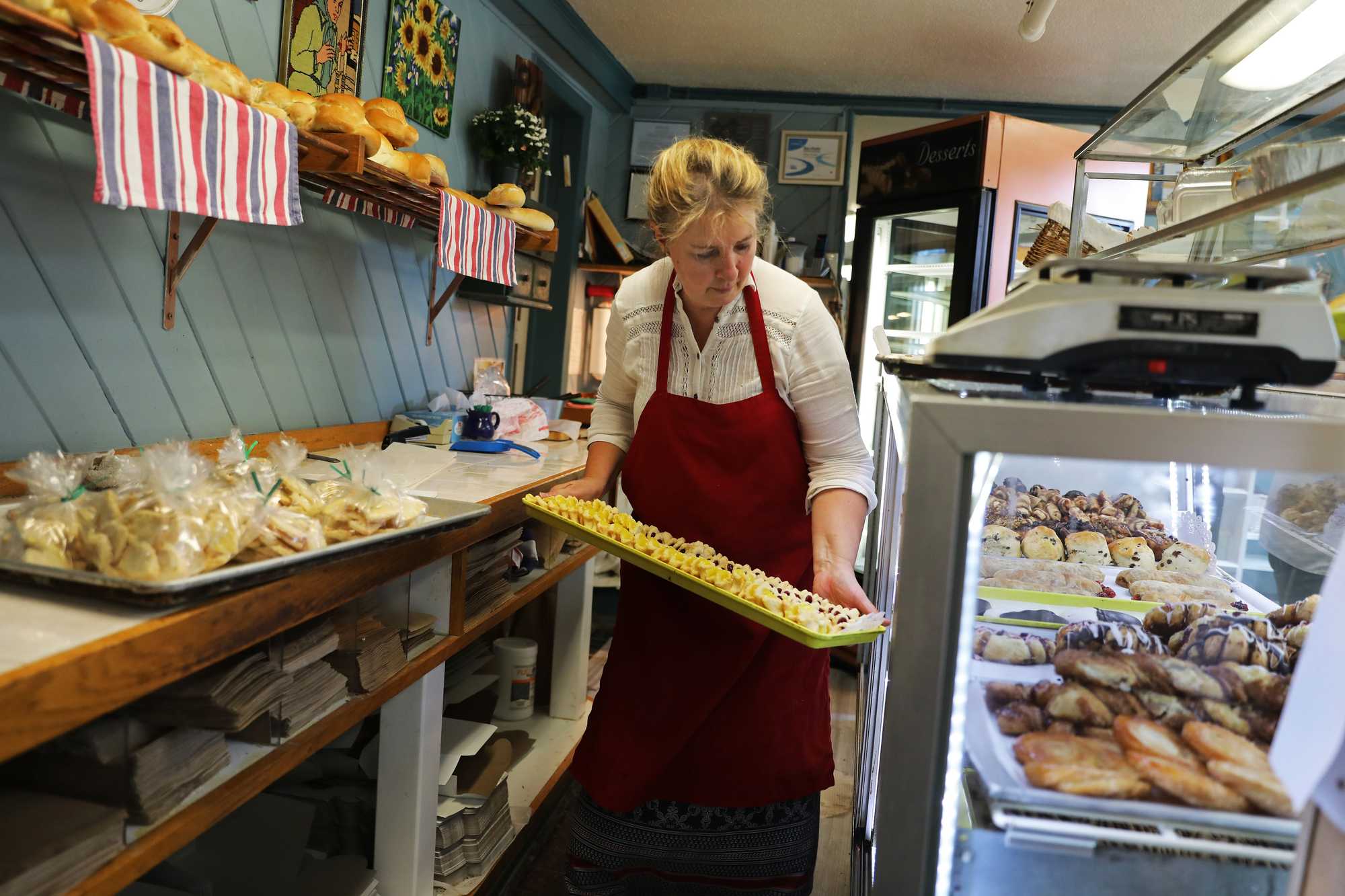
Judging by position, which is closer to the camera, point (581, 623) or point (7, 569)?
point (7, 569)

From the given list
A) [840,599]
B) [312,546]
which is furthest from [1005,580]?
[312,546]

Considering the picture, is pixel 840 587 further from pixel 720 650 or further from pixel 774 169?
pixel 774 169

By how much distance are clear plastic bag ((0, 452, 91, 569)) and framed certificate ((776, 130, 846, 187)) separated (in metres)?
5.02

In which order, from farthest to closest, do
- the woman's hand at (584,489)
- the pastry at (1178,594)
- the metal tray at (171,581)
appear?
the woman's hand at (584,489) < the pastry at (1178,594) < the metal tray at (171,581)

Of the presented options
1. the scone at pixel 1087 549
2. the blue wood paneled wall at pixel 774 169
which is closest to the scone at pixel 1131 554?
the scone at pixel 1087 549

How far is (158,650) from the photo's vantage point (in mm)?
1061

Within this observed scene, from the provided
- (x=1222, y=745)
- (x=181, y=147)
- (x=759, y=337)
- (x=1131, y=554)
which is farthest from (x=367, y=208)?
(x=1222, y=745)

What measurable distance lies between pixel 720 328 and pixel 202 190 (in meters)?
0.95

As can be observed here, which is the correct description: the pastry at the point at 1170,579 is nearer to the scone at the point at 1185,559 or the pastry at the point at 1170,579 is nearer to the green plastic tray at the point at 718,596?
the scone at the point at 1185,559

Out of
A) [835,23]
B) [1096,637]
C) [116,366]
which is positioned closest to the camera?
[1096,637]

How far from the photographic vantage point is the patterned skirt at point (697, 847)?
1895 mm

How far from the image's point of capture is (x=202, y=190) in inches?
65.3

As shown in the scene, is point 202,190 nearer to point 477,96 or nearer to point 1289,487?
point 1289,487

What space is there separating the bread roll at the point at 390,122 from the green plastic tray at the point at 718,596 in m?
1.24
